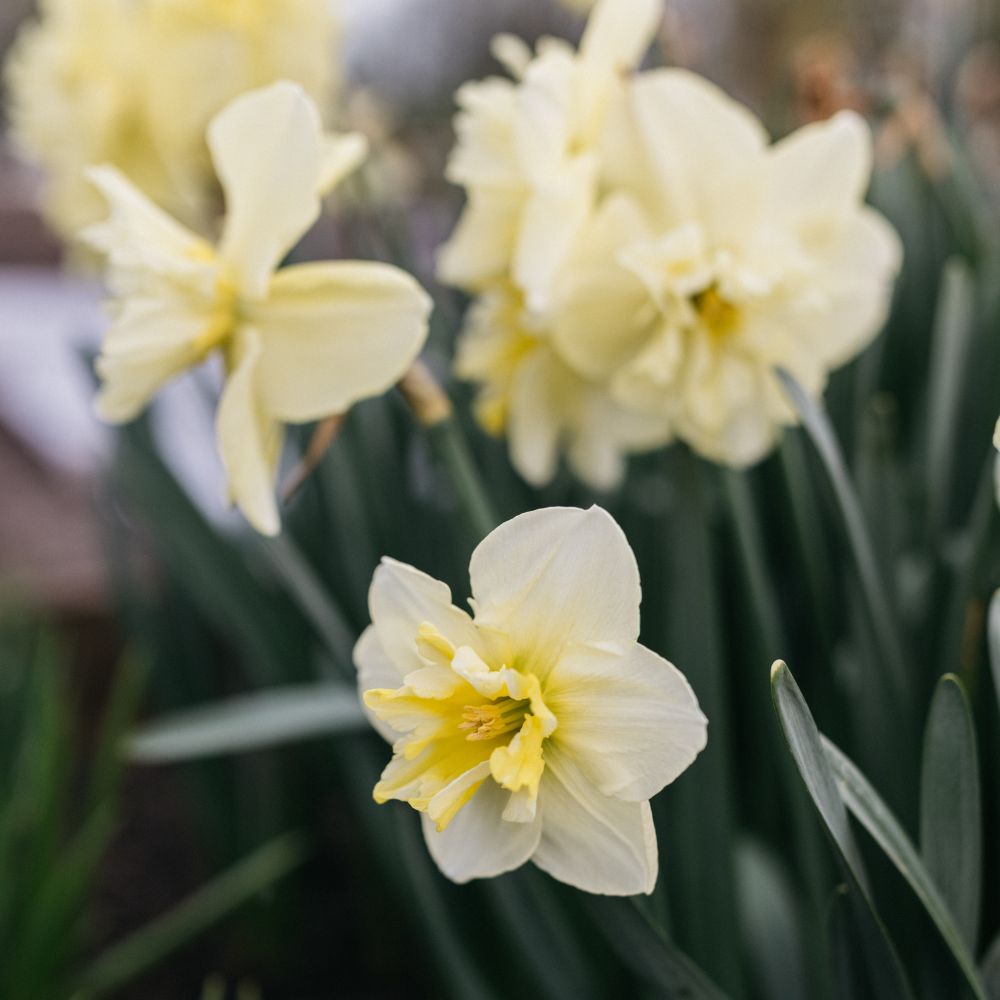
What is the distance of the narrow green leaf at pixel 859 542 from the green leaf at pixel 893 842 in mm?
158

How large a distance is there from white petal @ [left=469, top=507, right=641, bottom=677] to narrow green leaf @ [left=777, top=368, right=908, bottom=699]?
0.21 meters

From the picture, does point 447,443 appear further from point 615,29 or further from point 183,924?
point 183,924

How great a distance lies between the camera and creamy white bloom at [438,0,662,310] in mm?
565

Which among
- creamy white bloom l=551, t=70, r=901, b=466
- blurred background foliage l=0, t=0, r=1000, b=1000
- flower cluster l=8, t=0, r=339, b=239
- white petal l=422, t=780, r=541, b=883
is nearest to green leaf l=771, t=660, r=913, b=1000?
blurred background foliage l=0, t=0, r=1000, b=1000

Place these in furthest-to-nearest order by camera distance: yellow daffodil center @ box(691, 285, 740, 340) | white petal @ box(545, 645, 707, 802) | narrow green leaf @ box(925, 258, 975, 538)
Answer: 1. narrow green leaf @ box(925, 258, 975, 538)
2. yellow daffodil center @ box(691, 285, 740, 340)
3. white petal @ box(545, 645, 707, 802)

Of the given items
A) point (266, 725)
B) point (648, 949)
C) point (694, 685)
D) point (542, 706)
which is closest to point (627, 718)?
point (542, 706)

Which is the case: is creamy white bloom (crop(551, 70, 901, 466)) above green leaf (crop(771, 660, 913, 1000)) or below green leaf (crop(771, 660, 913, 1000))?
above

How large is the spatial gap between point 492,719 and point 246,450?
23 centimetres

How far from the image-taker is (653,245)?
23.1 inches

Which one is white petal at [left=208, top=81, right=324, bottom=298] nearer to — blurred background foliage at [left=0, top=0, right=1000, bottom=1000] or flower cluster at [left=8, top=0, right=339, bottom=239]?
blurred background foliage at [left=0, top=0, right=1000, bottom=1000]

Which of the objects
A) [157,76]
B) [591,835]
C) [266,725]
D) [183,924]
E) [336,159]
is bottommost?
[183,924]

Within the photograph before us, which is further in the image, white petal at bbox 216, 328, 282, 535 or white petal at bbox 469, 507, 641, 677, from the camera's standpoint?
white petal at bbox 216, 328, 282, 535

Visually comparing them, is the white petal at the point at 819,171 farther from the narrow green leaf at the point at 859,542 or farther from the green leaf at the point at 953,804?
the green leaf at the point at 953,804

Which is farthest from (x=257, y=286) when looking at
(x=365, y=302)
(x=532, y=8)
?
(x=532, y=8)
